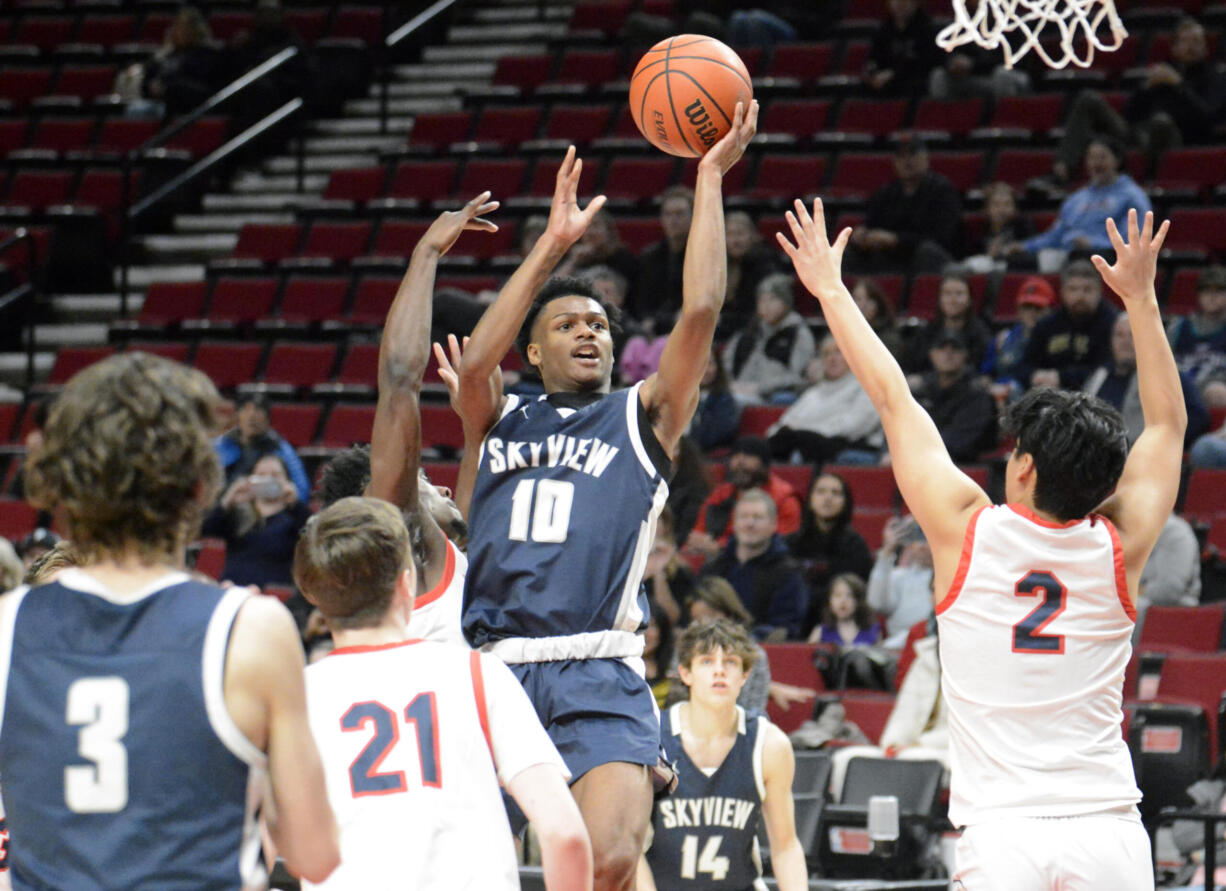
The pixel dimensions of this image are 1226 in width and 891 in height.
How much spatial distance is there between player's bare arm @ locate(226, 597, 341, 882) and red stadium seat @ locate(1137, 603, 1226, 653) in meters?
6.07

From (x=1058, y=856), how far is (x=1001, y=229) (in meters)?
8.36

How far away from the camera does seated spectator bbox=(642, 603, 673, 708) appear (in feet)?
24.7

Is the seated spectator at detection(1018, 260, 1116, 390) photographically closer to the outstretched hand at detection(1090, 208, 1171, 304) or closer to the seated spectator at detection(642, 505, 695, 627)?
the seated spectator at detection(642, 505, 695, 627)

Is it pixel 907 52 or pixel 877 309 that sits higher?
pixel 907 52

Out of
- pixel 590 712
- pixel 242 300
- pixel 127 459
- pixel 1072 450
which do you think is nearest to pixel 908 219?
pixel 242 300

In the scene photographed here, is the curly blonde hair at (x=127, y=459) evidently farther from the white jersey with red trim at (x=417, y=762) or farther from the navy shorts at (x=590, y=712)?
the navy shorts at (x=590, y=712)

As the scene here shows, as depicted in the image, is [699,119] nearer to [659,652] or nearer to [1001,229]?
[659,652]

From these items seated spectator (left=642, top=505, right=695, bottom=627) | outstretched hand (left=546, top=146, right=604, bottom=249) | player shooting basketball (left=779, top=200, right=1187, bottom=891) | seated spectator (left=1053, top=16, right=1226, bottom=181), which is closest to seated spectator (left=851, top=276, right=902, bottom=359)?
seated spectator (left=642, top=505, right=695, bottom=627)

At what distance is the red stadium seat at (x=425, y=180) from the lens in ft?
45.2

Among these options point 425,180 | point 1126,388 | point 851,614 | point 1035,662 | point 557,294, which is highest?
point 425,180

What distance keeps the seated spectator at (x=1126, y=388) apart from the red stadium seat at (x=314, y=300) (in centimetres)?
596

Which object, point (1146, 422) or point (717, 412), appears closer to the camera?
point (1146, 422)

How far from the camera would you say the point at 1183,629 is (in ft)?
25.7

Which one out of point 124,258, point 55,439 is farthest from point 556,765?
point 124,258
